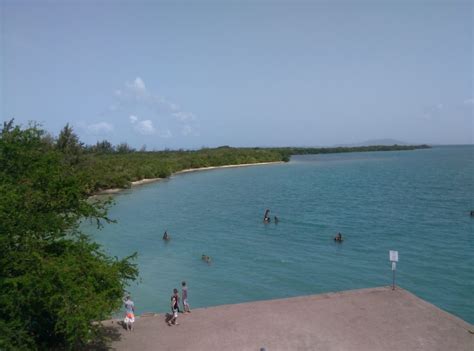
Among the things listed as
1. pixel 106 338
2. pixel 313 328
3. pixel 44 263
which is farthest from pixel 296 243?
pixel 44 263

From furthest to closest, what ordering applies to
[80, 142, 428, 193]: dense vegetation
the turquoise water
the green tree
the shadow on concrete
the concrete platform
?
[80, 142, 428, 193]: dense vegetation → the turquoise water → the shadow on concrete → the concrete platform → the green tree

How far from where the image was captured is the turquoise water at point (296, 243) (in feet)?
76.4

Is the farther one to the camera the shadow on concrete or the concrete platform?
the shadow on concrete

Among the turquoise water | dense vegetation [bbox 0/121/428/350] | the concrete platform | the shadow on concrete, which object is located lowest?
the turquoise water

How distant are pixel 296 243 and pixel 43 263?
922 inches

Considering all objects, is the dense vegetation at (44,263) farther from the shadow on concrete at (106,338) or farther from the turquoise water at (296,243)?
the turquoise water at (296,243)

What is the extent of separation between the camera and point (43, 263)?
1258 centimetres

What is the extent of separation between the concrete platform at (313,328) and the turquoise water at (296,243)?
180 inches

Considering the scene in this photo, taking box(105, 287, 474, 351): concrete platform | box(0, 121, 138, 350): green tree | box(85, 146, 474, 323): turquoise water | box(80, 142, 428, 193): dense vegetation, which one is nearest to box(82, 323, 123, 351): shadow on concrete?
box(105, 287, 474, 351): concrete platform

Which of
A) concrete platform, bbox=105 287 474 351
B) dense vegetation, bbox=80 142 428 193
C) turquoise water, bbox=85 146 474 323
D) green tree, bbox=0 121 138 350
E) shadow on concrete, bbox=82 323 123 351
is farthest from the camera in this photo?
dense vegetation, bbox=80 142 428 193

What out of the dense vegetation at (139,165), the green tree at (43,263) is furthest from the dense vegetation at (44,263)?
the dense vegetation at (139,165)

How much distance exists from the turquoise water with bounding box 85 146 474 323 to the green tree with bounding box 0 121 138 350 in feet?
24.5

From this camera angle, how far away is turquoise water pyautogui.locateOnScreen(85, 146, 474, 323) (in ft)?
76.4

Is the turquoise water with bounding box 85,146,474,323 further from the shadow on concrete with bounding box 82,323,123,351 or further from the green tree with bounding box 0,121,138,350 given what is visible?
the green tree with bounding box 0,121,138,350
